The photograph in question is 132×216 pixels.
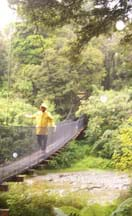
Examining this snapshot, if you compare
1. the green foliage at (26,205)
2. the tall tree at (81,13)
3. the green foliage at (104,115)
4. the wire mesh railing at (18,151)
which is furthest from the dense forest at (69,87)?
the tall tree at (81,13)

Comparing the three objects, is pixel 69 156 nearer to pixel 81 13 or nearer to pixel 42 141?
pixel 42 141

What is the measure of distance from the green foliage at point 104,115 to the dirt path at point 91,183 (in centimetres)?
195

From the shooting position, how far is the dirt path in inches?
536

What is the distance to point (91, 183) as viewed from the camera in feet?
49.9

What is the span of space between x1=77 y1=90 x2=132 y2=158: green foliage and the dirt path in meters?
1.95

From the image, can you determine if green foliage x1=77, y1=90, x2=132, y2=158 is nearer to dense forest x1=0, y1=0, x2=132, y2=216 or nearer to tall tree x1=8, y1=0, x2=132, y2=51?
dense forest x1=0, y1=0, x2=132, y2=216

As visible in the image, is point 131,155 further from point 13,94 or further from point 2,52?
point 2,52

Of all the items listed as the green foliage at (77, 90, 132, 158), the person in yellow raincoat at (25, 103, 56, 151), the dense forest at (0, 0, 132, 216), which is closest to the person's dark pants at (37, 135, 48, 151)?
the person in yellow raincoat at (25, 103, 56, 151)

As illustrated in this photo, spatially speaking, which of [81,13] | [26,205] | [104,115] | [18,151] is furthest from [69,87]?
[81,13]

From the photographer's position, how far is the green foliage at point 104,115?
740 inches

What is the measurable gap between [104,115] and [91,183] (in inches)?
197

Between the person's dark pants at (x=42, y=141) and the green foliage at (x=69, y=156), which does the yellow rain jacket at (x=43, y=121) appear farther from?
the green foliage at (x=69, y=156)

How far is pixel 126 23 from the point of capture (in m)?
7.39

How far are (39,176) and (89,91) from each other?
21.3 ft
